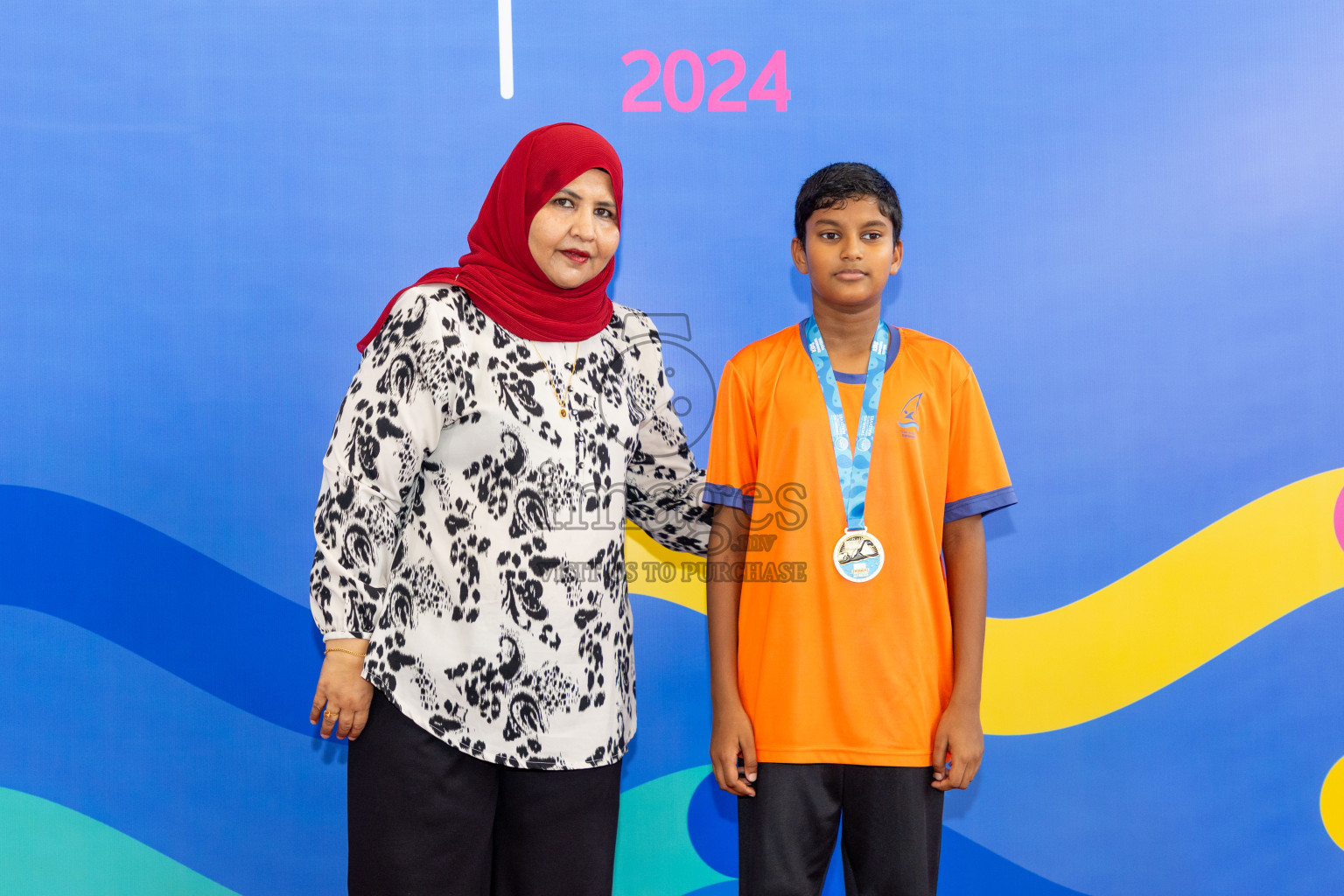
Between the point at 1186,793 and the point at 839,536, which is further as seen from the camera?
the point at 1186,793

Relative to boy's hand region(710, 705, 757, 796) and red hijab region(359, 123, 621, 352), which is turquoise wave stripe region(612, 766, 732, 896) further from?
red hijab region(359, 123, 621, 352)

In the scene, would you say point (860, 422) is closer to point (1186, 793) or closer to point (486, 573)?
point (486, 573)

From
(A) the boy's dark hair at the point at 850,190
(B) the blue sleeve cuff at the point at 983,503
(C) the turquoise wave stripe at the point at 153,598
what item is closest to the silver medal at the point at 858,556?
(B) the blue sleeve cuff at the point at 983,503

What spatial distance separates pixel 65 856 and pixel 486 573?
160 cm

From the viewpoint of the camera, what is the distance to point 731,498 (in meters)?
1.67

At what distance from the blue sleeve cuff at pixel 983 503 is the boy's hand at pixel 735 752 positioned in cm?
53

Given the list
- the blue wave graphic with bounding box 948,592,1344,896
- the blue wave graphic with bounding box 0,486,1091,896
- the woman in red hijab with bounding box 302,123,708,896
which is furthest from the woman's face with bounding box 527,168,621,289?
the blue wave graphic with bounding box 948,592,1344,896

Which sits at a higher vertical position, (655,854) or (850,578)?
(850,578)

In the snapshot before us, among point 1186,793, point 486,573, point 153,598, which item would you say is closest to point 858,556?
point 486,573

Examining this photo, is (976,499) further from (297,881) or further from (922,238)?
(297,881)

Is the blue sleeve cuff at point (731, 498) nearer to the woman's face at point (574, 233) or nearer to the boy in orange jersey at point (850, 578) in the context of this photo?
the boy in orange jersey at point (850, 578)

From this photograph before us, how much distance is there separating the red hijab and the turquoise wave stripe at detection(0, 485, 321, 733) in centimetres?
99

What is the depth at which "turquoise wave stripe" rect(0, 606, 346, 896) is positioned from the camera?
223 centimetres

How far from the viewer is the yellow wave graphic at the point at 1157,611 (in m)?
2.29
